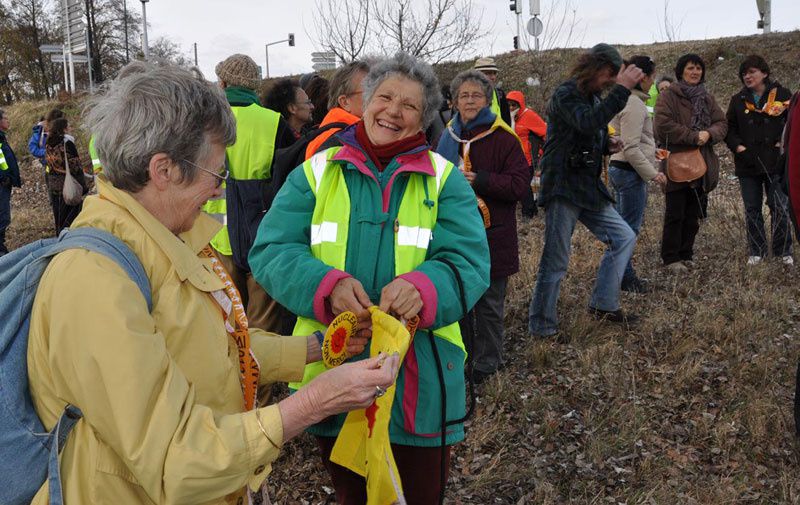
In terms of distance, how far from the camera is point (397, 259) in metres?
2.29

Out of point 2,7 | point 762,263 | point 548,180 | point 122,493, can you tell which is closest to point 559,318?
point 548,180

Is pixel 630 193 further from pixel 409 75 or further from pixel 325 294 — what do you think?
pixel 325 294

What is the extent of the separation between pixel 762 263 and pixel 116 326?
21.6ft

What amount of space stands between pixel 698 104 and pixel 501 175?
336 centimetres

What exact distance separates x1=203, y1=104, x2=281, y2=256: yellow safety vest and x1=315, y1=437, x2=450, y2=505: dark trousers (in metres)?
2.23

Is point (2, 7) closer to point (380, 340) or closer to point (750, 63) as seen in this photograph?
point (750, 63)

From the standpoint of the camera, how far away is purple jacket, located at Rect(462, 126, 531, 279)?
14.6 feet

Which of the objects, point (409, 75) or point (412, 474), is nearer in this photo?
point (412, 474)

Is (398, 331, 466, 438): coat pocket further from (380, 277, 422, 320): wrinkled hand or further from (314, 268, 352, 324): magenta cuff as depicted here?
(314, 268, 352, 324): magenta cuff

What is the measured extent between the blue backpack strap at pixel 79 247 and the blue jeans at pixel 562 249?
399 centimetres

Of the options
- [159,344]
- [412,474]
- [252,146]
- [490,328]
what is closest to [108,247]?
[159,344]

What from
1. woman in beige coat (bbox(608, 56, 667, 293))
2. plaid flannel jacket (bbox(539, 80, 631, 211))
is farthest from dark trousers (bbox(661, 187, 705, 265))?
plaid flannel jacket (bbox(539, 80, 631, 211))

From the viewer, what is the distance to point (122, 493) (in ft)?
4.51

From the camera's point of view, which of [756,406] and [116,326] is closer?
[116,326]
